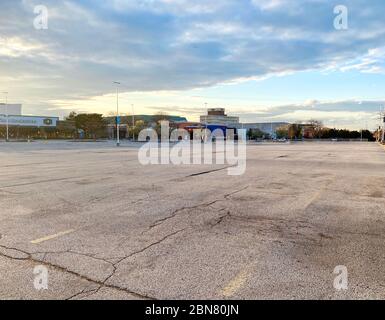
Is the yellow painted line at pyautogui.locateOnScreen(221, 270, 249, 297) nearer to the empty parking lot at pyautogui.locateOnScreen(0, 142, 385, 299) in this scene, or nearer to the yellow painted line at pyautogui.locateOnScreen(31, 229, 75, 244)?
the empty parking lot at pyautogui.locateOnScreen(0, 142, 385, 299)

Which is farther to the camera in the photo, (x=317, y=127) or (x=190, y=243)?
(x=317, y=127)

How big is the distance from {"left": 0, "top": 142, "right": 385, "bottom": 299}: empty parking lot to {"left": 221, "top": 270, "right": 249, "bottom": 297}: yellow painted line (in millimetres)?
12

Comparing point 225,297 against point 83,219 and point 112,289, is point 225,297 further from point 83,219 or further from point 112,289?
point 83,219

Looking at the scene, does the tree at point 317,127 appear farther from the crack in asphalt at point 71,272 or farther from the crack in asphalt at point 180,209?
the crack in asphalt at point 71,272

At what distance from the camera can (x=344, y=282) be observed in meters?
4.16

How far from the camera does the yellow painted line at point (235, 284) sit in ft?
12.6

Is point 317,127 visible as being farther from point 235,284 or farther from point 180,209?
point 235,284

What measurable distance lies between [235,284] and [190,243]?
1555 mm

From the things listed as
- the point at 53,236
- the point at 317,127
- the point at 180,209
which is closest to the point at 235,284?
the point at 53,236

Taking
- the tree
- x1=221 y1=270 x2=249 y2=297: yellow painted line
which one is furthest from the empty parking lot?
the tree

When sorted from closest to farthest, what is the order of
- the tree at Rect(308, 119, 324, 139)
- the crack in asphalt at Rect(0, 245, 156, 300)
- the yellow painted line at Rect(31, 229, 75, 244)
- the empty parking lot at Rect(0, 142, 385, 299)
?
the crack in asphalt at Rect(0, 245, 156, 300) < the empty parking lot at Rect(0, 142, 385, 299) < the yellow painted line at Rect(31, 229, 75, 244) < the tree at Rect(308, 119, 324, 139)

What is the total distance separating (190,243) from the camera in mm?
5516

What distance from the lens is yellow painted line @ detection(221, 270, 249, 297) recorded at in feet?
12.6
